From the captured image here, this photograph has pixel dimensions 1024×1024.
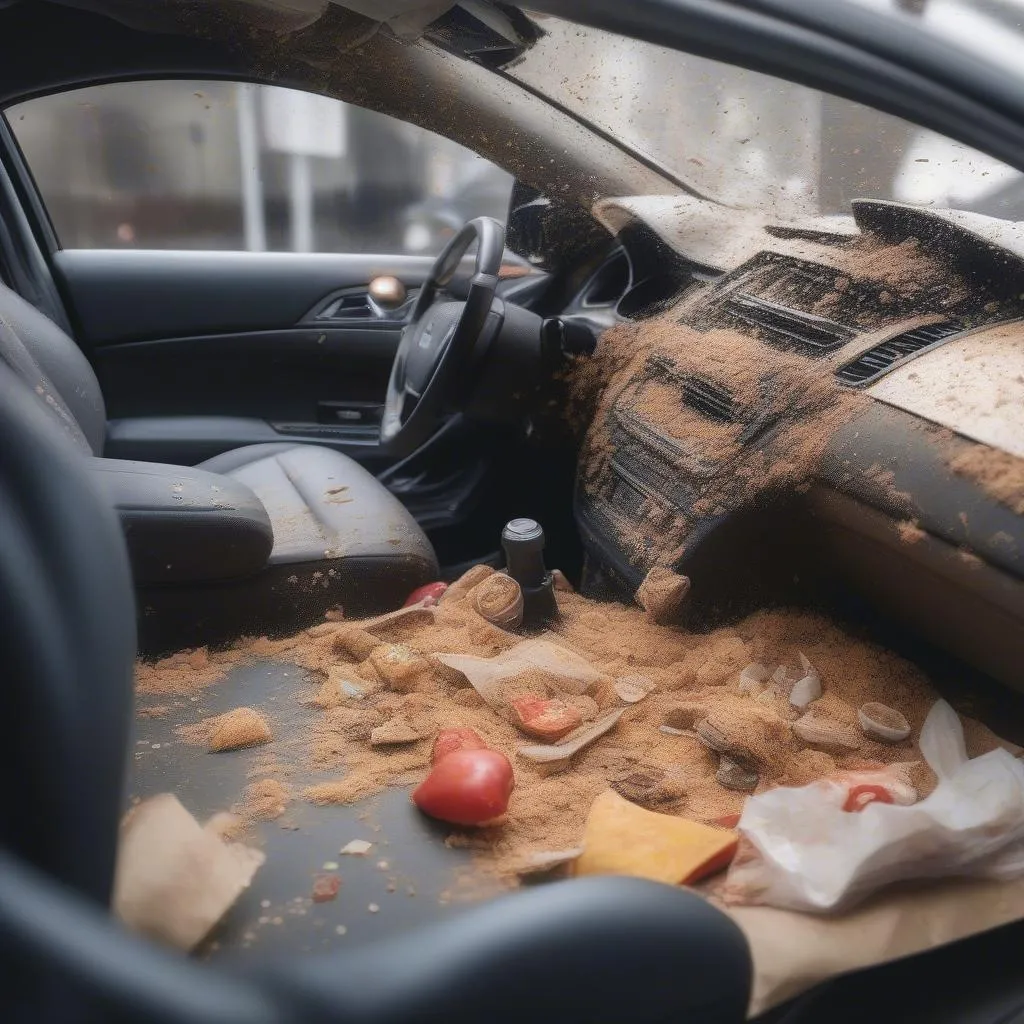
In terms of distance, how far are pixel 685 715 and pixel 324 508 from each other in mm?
819

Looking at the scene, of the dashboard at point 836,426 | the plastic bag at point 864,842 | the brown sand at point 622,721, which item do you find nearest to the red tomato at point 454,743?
the brown sand at point 622,721

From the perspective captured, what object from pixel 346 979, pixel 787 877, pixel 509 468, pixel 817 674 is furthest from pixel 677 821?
pixel 509 468

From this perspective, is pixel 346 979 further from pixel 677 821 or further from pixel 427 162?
pixel 427 162

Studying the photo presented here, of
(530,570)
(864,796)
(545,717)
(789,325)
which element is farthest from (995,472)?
(530,570)

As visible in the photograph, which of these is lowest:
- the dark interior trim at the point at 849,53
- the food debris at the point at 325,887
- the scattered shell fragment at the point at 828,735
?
the scattered shell fragment at the point at 828,735

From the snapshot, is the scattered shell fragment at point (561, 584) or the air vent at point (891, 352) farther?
the scattered shell fragment at point (561, 584)

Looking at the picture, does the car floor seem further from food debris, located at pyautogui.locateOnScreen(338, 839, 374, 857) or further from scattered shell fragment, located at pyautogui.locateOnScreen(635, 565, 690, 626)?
scattered shell fragment, located at pyautogui.locateOnScreen(635, 565, 690, 626)

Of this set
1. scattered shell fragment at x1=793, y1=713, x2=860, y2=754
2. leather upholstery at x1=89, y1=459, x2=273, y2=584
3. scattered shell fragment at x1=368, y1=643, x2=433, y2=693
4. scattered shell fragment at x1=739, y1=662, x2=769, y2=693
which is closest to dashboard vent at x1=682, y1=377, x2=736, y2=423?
scattered shell fragment at x1=739, y1=662, x2=769, y2=693

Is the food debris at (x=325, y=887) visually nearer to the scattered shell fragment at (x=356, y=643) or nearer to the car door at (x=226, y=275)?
the scattered shell fragment at (x=356, y=643)

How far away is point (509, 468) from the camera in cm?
232

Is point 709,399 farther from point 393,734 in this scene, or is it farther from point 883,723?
point 393,734

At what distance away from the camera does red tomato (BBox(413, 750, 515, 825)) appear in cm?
106

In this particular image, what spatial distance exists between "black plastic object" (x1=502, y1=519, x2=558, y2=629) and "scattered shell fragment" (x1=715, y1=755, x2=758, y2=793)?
20.3 inches

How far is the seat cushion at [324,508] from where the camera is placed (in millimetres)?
1632
